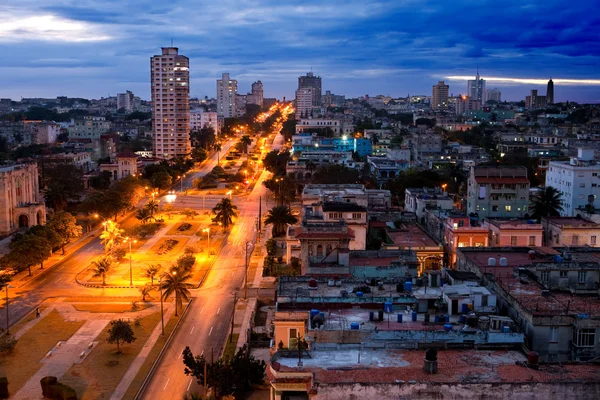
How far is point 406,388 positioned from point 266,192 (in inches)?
3338

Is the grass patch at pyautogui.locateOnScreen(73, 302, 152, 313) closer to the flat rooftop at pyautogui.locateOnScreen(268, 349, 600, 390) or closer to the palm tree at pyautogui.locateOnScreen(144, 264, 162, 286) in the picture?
the palm tree at pyautogui.locateOnScreen(144, 264, 162, 286)

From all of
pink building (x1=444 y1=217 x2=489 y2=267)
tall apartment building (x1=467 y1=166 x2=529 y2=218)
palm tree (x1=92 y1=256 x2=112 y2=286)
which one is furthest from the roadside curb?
tall apartment building (x1=467 y1=166 x2=529 y2=218)

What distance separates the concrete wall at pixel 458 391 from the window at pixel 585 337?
5538 mm

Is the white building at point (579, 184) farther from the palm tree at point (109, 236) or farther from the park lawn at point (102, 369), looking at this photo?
the park lawn at point (102, 369)

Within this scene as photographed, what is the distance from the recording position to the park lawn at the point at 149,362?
108ft

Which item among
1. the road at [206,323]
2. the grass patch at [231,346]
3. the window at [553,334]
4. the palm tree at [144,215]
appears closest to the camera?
the window at [553,334]

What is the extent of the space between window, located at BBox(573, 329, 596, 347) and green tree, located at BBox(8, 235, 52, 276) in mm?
41934

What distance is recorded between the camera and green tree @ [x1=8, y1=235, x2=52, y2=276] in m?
52.2

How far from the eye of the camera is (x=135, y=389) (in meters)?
33.0

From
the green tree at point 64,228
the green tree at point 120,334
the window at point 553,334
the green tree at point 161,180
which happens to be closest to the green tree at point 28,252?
the green tree at point 64,228

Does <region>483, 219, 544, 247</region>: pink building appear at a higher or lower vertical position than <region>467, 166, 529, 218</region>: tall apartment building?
lower

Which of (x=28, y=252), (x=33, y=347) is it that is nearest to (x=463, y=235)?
(x=33, y=347)

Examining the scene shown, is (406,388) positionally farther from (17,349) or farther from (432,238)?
(432,238)

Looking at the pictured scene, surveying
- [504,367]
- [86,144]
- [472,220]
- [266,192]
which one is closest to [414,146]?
[266,192]
